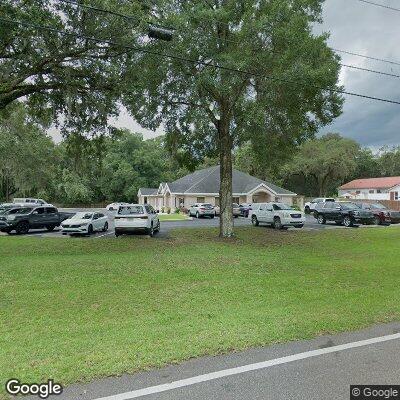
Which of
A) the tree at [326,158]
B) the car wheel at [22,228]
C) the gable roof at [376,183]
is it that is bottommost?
the car wheel at [22,228]

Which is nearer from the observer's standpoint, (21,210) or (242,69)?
(242,69)

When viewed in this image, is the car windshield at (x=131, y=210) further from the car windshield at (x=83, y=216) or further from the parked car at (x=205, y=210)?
the parked car at (x=205, y=210)

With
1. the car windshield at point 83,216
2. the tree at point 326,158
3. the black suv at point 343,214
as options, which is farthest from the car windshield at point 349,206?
the tree at point 326,158

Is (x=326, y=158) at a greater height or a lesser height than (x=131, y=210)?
greater

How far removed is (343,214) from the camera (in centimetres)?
2716

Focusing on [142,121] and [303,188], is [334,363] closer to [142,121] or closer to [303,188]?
[142,121]

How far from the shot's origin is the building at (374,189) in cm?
6431

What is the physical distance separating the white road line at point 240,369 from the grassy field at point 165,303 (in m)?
0.48

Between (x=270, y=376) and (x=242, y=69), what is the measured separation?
416 inches

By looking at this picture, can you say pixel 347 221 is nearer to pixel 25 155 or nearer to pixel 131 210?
pixel 131 210

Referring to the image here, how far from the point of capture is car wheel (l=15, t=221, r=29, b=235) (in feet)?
70.3

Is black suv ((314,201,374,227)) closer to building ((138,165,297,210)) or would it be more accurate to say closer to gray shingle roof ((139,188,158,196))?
building ((138,165,297,210))

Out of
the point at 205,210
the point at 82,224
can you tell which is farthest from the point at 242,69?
the point at 205,210

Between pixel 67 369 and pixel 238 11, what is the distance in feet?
44.8
